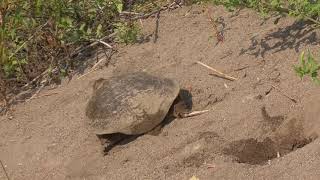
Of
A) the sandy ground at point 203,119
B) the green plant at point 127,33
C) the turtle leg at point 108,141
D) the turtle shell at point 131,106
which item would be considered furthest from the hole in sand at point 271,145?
the green plant at point 127,33

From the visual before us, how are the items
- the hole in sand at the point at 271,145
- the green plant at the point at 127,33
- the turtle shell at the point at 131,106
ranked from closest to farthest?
the hole in sand at the point at 271,145 → the turtle shell at the point at 131,106 → the green plant at the point at 127,33

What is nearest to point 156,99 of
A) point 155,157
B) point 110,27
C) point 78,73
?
point 155,157

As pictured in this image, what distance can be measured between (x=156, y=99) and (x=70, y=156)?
752 mm

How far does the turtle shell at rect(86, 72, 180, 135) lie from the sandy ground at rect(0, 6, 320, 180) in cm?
13

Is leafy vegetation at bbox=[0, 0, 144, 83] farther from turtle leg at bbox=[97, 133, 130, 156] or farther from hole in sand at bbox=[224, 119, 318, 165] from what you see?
hole in sand at bbox=[224, 119, 318, 165]

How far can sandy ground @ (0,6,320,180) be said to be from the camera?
3.43 metres

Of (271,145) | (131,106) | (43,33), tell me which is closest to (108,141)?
(131,106)

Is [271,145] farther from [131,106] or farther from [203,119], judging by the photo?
[131,106]

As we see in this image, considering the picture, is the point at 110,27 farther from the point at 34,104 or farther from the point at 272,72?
the point at 272,72

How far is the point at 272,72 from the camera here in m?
4.01

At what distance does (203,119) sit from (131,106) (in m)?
0.52

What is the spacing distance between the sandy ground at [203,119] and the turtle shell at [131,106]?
0.13 meters

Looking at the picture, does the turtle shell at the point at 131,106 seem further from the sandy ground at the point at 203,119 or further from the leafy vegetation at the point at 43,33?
the leafy vegetation at the point at 43,33

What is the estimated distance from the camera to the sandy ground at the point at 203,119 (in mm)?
3426
